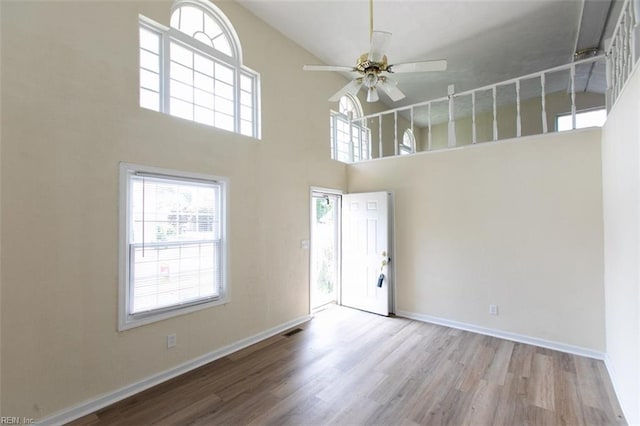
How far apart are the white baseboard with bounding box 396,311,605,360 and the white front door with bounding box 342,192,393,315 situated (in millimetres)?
496

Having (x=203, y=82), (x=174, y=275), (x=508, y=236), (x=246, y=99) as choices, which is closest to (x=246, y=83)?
(x=246, y=99)

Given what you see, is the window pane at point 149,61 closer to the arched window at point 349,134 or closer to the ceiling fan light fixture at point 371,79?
the ceiling fan light fixture at point 371,79

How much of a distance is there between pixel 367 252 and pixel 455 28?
3.58 metres

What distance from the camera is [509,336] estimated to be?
3652mm

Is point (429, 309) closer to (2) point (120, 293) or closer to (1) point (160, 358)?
(1) point (160, 358)

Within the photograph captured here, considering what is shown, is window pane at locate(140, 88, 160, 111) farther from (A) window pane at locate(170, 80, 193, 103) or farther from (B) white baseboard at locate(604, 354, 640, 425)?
(B) white baseboard at locate(604, 354, 640, 425)

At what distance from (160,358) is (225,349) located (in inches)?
28.3

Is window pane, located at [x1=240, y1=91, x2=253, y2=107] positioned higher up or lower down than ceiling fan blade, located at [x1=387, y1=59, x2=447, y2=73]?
higher up

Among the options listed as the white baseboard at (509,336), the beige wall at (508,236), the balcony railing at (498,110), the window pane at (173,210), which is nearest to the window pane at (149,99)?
the window pane at (173,210)

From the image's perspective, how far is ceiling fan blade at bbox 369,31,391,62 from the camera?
2365mm

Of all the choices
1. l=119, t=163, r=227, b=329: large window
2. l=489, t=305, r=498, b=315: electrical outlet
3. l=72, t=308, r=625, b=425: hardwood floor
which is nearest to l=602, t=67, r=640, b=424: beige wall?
l=72, t=308, r=625, b=425: hardwood floor

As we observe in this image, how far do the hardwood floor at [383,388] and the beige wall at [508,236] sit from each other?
1.46ft

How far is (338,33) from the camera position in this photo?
13.9 feet

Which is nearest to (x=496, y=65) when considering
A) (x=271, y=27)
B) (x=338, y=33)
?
(x=338, y=33)
